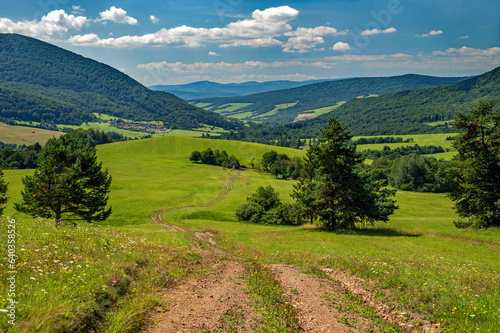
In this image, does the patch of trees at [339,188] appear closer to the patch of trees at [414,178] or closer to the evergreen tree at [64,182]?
the evergreen tree at [64,182]

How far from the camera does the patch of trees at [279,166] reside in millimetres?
148500

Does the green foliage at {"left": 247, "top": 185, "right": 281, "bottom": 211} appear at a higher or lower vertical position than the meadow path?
lower

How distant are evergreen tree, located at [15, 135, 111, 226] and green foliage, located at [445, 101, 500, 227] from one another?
4921 centimetres

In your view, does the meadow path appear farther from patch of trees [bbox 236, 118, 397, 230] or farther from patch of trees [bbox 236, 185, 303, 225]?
patch of trees [bbox 236, 185, 303, 225]

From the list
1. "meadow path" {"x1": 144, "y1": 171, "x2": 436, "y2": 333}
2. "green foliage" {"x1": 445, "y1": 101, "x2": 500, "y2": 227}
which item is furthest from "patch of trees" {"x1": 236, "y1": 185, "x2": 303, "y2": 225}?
"meadow path" {"x1": 144, "y1": 171, "x2": 436, "y2": 333}

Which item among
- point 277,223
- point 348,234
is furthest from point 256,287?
point 277,223

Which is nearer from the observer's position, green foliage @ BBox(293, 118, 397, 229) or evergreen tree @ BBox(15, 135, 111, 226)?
evergreen tree @ BBox(15, 135, 111, 226)

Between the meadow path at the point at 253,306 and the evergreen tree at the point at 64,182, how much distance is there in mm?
27660

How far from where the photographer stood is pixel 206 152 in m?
164

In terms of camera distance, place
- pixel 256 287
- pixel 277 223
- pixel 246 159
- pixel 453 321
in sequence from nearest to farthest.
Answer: pixel 453 321
pixel 256 287
pixel 277 223
pixel 246 159

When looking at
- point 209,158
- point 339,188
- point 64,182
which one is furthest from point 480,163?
point 209,158

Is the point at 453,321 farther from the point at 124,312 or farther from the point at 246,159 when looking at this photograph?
the point at 246,159

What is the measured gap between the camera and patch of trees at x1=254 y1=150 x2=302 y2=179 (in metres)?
148

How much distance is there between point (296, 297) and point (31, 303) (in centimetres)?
1032
